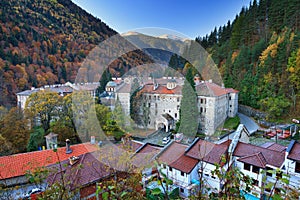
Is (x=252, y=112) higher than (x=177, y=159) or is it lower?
higher

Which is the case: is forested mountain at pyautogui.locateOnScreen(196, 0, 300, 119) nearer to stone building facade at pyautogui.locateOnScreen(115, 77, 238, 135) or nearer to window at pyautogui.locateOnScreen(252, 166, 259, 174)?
stone building facade at pyautogui.locateOnScreen(115, 77, 238, 135)

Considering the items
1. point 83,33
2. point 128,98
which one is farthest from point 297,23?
point 83,33

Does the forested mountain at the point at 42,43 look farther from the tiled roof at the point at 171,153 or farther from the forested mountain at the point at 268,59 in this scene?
the forested mountain at the point at 268,59

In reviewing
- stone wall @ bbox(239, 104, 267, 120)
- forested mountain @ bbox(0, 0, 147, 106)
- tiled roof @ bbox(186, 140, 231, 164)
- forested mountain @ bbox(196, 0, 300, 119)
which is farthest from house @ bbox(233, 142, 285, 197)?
stone wall @ bbox(239, 104, 267, 120)

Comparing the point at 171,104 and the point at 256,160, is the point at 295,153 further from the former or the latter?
the point at 171,104

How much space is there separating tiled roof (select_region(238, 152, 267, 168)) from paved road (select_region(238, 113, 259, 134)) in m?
9.69

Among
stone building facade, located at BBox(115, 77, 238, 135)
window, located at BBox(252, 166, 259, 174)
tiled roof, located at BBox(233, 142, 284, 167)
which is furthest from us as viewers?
stone building facade, located at BBox(115, 77, 238, 135)

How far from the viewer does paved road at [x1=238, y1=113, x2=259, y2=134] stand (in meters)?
16.2

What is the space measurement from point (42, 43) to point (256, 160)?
39.3 m

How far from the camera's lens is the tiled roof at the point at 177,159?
6.99 m

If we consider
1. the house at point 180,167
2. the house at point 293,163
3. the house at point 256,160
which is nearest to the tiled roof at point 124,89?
the house at point 180,167

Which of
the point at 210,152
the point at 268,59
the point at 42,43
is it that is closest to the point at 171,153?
the point at 210,152

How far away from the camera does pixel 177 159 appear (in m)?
7.43

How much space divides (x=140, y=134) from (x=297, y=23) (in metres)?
19.6
